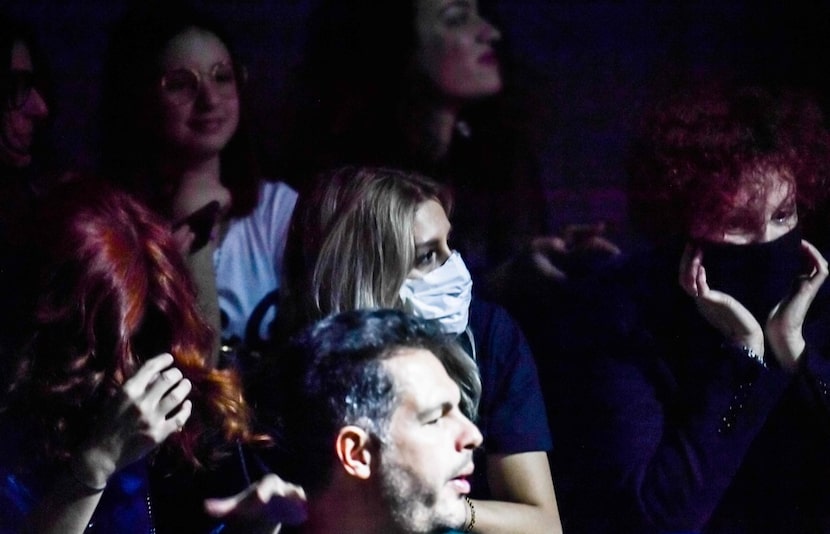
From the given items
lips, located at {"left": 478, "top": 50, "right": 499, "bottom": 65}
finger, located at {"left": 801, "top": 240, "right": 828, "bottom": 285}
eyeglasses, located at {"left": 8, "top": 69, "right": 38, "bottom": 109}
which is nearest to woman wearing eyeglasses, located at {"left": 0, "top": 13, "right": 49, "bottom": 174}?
eyeglasses, located at {"left": 8, "top": 69, "right": 38, "bottom": 109}

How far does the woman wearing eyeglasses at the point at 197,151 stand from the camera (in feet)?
9.77

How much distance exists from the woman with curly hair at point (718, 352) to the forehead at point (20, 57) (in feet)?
4.85

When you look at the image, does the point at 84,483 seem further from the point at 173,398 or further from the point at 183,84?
the point at 183,84

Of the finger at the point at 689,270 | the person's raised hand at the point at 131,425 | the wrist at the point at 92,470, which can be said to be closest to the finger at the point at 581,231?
the finger at the point at 689,270

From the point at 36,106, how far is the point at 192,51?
1.30 ft

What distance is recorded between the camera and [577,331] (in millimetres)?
2986

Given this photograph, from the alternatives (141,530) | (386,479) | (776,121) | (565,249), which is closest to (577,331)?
(565,249)

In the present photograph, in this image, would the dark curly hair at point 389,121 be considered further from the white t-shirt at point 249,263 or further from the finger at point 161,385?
the finger at point 161,385

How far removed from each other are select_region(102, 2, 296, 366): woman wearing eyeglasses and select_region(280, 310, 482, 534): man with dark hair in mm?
649

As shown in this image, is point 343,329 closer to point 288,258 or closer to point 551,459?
point 288,258

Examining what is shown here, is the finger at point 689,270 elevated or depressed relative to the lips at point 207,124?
depressed

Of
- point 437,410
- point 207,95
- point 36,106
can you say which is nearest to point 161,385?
point 437,410

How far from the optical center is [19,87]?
2.96 metres

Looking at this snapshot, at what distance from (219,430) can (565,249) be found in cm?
97
